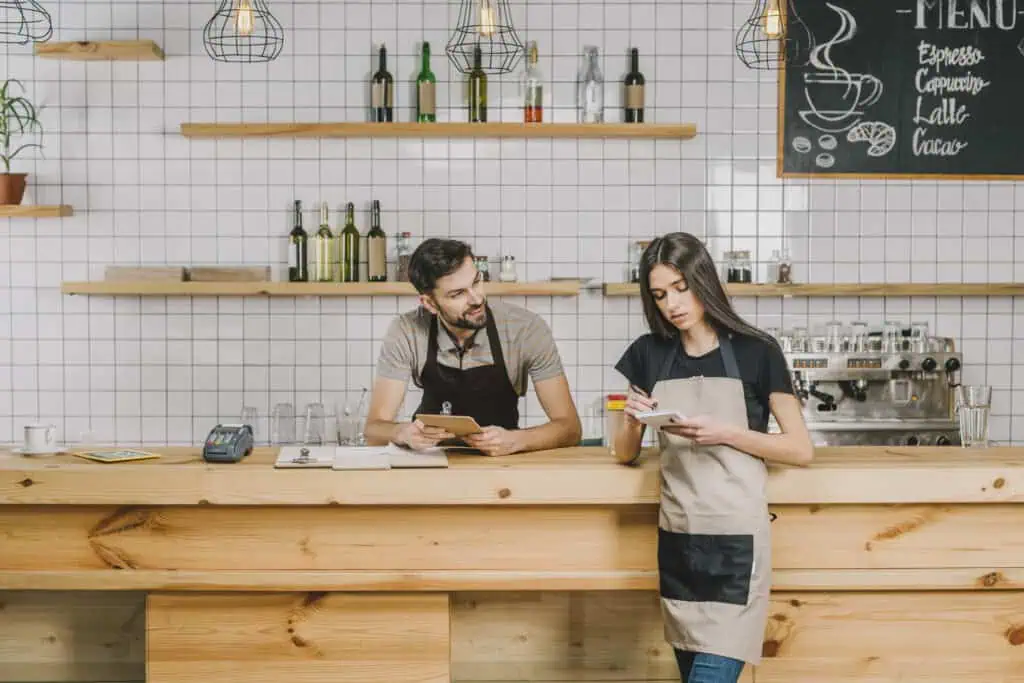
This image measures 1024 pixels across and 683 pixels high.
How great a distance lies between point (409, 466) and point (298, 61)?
7.51ft

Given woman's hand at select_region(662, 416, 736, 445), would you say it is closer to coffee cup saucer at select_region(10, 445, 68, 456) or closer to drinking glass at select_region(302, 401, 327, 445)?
coffee cup saucer at select_region(10, 445, 68, 456)

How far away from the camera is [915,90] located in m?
4.39

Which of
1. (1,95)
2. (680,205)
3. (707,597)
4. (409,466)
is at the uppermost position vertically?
(1,95)

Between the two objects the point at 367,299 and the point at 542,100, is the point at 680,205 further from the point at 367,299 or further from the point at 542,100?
the point at 367,299

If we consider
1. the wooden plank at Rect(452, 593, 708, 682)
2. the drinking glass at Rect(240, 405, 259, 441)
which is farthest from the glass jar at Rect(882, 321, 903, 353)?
the drinking glass at Rect(240, 405, 259, 441)

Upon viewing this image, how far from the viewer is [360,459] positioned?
2680 mm

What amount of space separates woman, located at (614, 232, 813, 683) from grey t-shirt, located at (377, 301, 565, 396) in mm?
696

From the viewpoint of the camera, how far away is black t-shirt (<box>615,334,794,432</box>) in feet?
8.00

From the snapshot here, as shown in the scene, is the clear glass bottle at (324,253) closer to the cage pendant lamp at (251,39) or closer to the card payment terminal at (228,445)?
the cage pendant lamp at (251,39)

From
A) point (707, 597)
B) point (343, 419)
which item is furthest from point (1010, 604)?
point (343, 419)

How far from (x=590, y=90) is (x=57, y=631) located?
107 inches

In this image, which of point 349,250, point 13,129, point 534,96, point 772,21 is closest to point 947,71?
point 772,21

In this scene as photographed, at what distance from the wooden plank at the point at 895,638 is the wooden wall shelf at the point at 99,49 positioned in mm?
3061

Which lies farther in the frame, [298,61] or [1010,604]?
[298,61]
